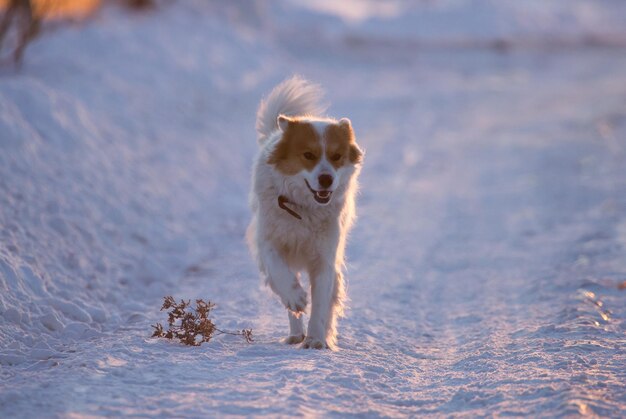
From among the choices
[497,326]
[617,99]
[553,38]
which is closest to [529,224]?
[497,326]

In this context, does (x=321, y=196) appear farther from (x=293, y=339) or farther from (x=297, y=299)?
(x=293, y=339)

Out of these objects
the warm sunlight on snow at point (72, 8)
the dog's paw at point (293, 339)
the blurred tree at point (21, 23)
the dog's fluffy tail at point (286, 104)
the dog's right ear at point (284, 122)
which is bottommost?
the dog's paw at point (293, 339)

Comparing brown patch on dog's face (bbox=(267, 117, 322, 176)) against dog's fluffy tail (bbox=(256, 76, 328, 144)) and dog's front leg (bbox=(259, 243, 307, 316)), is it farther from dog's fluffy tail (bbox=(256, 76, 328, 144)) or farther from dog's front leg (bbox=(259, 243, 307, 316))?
dog's fluffy tail (bbox=(256, 76, 328, 144))

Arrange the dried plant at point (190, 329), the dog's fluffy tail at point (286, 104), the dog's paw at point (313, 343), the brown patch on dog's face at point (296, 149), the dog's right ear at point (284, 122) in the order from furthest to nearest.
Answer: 1. the dog's fluffy tail at point (286, 104)
2. the dog's right ear at point (284, 122)
3. the brown patch on dog's face at point (296, 149)
4. the dog's paw at point (313, 343)
5. the dried plant at point (190, 329)

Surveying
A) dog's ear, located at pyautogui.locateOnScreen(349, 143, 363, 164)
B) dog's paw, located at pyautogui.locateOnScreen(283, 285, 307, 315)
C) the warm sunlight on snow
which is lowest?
dog's paw, located at pyautogui.locateOnScreen(283, 285, 307, 315)

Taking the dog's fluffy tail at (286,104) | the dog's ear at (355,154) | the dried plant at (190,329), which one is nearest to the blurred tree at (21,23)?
the dog's fluffy tail at (286,104)

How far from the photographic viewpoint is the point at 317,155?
18.6 feet

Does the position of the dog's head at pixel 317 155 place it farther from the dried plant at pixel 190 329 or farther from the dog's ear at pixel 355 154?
the dried plant at pixel 190 329

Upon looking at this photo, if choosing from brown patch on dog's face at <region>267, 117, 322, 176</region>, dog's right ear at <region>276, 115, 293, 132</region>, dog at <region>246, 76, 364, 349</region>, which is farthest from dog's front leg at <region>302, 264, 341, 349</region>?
dog's right ear at <region>276, 115, 293, 132</region>

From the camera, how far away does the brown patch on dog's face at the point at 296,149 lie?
18.6 feet

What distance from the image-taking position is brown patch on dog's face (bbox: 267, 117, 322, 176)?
567 centimetres

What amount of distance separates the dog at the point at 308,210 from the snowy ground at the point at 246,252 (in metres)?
0.33

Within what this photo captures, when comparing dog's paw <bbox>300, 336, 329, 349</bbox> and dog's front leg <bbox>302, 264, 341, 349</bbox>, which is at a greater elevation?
dog's front leg <bbox>302, 264, 341, 349</bbox>

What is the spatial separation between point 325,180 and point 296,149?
0.35 meters
